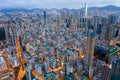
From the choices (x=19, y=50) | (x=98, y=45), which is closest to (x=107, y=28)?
(x=98, y=45)

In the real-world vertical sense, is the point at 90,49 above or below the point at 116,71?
above

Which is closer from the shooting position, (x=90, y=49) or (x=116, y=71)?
(x=116, y=71)

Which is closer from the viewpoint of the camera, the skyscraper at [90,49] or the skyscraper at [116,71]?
the skyscraper at [116,71]

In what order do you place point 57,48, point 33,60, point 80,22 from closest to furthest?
point 33,60, point 57,48, point 80,22

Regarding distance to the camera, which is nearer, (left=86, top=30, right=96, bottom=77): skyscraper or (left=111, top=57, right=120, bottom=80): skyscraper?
(left=111, top=57, right=120, bottom=80): skyscraper

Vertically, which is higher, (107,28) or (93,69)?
A: (107,28)

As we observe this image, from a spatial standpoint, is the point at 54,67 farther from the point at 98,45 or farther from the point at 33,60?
the point at 98,45

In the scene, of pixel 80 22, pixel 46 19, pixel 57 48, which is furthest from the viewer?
pixel 46 19

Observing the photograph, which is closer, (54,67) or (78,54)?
(54,67)

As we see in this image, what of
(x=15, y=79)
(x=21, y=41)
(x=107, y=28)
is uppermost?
(x=107, y=28)

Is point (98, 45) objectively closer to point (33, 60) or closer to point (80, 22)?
point (33, 60)
